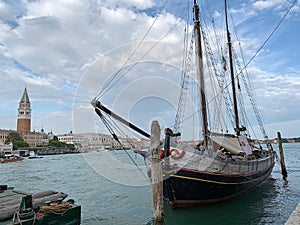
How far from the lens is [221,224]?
437 inches

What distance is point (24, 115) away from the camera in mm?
154750

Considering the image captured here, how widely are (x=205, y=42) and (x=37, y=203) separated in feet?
47.7

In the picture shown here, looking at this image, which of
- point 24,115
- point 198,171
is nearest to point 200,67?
point 198,171

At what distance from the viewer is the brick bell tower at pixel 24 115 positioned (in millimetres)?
152875

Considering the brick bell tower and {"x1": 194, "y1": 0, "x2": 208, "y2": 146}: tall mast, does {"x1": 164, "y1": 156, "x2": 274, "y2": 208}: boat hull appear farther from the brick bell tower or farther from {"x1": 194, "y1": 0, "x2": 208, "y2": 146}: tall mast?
the brick bell tower

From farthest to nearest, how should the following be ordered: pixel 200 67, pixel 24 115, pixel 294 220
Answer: pixel 24 115
pixel 200 67
pixel 294 220

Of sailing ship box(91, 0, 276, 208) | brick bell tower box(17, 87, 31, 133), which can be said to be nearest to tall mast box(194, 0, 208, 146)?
sailing ship box(91, 0, 276, 208)

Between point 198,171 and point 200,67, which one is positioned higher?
point 200,67

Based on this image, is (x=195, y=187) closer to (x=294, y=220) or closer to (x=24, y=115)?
(x=294, y=220)

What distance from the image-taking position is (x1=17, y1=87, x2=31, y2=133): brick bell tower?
502ft

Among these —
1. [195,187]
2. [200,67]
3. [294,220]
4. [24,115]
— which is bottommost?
[195,187]

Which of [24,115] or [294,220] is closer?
[294,220]

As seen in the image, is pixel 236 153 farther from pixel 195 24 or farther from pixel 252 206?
pixel 195 24

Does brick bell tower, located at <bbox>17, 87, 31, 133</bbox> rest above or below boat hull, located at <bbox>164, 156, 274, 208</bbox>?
above
